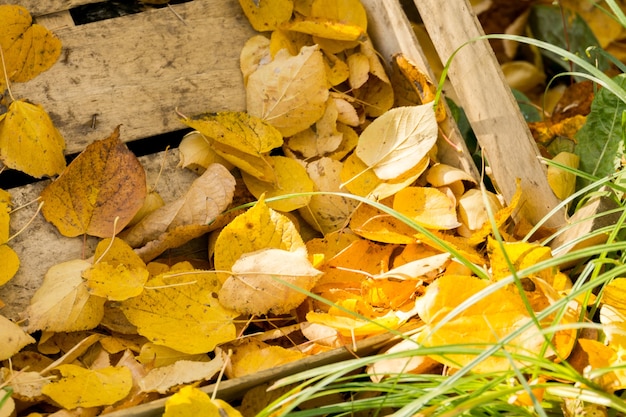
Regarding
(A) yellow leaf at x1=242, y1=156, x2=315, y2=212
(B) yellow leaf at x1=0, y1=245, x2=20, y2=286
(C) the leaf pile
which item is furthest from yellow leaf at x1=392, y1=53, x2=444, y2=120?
(B) yellow leaf at x1=0, y1=245, x2=20, y2=286

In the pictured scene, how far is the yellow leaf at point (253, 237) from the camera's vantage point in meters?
0.99

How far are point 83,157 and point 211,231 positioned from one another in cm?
22

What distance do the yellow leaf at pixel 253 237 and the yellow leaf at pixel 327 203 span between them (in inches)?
4.2

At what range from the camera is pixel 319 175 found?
112 centimetres

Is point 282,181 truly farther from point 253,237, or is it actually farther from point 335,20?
point 335,20

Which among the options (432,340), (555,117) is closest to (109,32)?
(432,340)

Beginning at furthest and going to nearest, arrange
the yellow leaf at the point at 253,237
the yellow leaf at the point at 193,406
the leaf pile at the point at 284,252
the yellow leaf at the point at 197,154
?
the yellow leaf at the point at 197,154
the yellow leaf at the point at 253,237
the leaf pile at the point at 284,252
the yellow leaf at the point at 193,406

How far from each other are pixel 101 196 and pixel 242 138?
0.74 feet

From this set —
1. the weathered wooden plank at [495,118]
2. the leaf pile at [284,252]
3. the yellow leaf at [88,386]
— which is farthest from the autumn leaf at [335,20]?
the yellow leaf at [88,386]

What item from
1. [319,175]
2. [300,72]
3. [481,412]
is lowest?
[481,412]

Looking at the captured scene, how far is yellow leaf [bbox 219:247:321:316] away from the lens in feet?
3.16

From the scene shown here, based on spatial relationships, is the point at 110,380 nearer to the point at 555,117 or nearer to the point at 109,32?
the point at 109,32

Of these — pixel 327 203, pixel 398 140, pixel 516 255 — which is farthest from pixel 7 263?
pixel 516 255

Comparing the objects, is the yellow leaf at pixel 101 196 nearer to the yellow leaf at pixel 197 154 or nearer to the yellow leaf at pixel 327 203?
the yellow leaf at pixel 197 154
